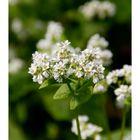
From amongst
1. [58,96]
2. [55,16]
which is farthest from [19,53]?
[58,96]

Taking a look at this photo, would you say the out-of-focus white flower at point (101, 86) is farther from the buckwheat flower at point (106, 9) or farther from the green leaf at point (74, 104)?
the buckwheat flower at point (106, 9)

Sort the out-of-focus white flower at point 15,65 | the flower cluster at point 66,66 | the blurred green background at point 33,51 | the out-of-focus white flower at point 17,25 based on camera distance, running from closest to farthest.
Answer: the flower cluster at point 66,66 → the blurred green background at point 33,51 → the out-of-focus white flower at point 15,65 → the out-of-focus white flower at point 17,25

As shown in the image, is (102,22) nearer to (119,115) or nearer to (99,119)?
(119,115)

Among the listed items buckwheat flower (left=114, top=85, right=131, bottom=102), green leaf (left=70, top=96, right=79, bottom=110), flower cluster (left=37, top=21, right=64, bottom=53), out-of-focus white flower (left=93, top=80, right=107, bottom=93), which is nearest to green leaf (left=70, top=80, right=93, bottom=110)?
green leaf (left=70, top=96, right=79, bottom=110)

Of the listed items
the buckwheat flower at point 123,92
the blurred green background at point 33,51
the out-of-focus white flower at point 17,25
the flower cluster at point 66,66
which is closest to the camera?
the flower cluster at point 66,66

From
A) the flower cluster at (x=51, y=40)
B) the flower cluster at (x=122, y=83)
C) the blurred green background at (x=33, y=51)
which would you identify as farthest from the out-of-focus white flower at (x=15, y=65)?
the flower cluster at (x=122, y=83)

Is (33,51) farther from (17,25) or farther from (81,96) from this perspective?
(81,96)
